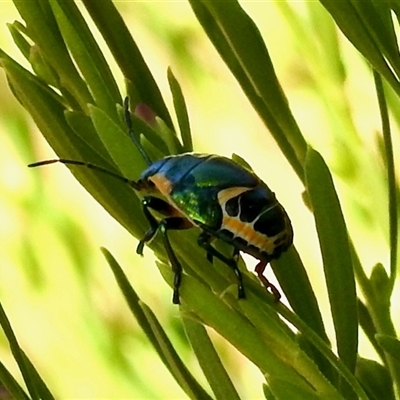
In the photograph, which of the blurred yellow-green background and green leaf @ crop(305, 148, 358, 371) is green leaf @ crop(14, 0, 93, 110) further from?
the blurred yellow-green background

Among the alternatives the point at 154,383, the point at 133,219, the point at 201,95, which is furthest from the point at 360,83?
the point at 133,219

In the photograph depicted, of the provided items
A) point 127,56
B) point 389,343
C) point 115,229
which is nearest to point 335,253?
point 389,343

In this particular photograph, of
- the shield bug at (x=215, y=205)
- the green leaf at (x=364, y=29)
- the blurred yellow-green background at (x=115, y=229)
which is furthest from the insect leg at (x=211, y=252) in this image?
the blurred yellow-green background at (x=115, y=229)

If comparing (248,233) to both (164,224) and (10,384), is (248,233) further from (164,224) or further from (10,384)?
(10,384)

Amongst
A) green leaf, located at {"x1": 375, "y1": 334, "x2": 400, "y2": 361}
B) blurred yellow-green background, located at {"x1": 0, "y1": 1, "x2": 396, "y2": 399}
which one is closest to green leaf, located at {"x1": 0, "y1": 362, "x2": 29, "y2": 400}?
green leaf, located at {"x1": 375, "y1": 334, "x2": 400, "y2": 361}

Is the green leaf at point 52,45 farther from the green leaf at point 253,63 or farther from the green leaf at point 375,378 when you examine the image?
the green leaf at point 375,378

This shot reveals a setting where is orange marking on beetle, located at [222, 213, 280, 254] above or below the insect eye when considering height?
below

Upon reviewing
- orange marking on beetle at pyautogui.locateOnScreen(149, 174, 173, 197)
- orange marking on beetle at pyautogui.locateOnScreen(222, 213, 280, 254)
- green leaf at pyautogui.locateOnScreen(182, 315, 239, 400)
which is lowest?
green leaf at pyautogui.locateOnScreen(182, 315, 239, 400)
